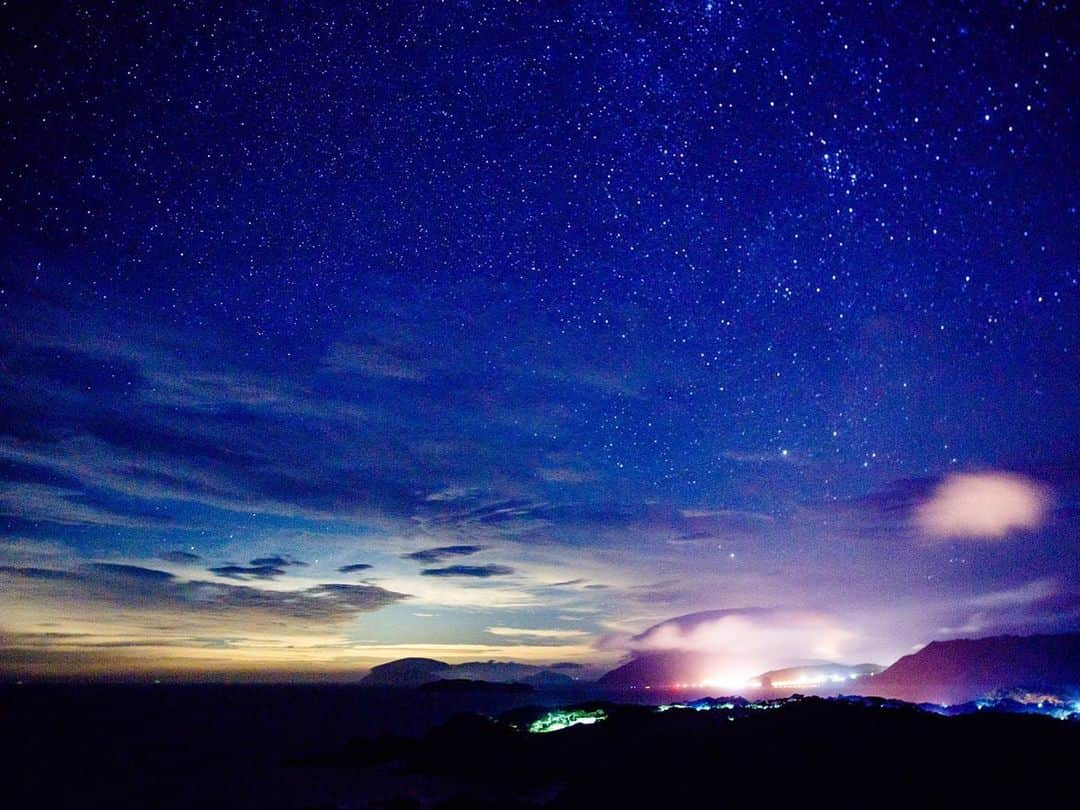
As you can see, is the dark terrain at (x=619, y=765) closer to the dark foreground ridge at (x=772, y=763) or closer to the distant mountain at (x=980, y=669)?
the dark foreground ridge at (x=772, y=763)

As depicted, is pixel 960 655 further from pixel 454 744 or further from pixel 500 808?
pixel 500 808

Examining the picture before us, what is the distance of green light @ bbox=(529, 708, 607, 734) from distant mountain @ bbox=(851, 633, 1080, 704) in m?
67.3

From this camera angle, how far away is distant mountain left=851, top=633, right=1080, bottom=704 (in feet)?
324

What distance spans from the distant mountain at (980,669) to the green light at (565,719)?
67.3 m

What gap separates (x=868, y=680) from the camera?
121 meters

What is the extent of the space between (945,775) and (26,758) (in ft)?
242

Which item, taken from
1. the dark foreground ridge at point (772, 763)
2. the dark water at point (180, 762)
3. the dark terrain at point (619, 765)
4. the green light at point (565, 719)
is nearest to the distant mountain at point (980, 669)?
the green light at point (565, 719)

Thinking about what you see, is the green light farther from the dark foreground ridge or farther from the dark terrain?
the dark foreground ridge

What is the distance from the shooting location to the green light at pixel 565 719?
5126 cm

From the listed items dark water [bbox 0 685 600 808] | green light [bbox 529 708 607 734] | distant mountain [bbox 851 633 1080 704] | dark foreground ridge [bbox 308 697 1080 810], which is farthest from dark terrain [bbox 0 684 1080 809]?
distant mountain [bbox 851 633 1080 704]

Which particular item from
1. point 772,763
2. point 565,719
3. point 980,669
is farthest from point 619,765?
point 980,669

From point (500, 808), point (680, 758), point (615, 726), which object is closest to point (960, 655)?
point (615, 726)

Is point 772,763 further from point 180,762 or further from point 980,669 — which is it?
point 980,669

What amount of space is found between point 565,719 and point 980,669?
97.9 metres
